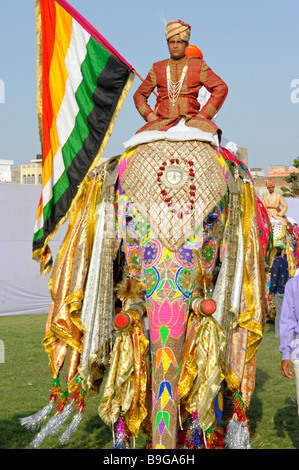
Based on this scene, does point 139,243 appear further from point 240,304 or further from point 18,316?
point 18,316

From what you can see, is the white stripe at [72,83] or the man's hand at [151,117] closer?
the man's hand at [151,117]

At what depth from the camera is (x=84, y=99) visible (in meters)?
5.61

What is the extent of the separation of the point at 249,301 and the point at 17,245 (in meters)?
11.1

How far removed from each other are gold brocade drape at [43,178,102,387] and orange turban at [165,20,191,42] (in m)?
1.16

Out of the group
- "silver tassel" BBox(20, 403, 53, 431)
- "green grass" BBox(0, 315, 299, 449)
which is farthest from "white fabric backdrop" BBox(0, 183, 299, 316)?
"silver tassel" BBox(20, 403, 53, 431)

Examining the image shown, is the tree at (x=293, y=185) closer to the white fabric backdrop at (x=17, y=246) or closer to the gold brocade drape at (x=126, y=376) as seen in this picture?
the white fabric backdrop at (x=17, y=246)

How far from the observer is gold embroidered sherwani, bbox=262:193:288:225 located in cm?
1155

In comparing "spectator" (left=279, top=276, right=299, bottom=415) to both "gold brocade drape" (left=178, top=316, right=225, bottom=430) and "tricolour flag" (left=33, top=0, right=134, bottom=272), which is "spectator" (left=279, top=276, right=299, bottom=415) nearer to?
"gold brocade drape" (left=178, top=316, right=225, bottom=430)

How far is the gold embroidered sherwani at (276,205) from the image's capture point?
11.6 m

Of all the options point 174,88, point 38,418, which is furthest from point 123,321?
point 174,88

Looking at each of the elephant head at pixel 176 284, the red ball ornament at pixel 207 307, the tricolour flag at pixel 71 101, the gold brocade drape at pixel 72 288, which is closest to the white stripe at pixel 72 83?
the tricolour flag at pixel 71 101

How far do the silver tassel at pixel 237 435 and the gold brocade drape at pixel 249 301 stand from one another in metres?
0.25

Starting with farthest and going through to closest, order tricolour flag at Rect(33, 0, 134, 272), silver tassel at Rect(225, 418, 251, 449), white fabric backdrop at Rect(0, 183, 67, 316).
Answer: white fabric backdrop at Rect(0, 183, 67, 316) < tricolour flag at Rect(33, 0, 134, 272) < silver tassel at Rect(225, 418, 251, 449)
